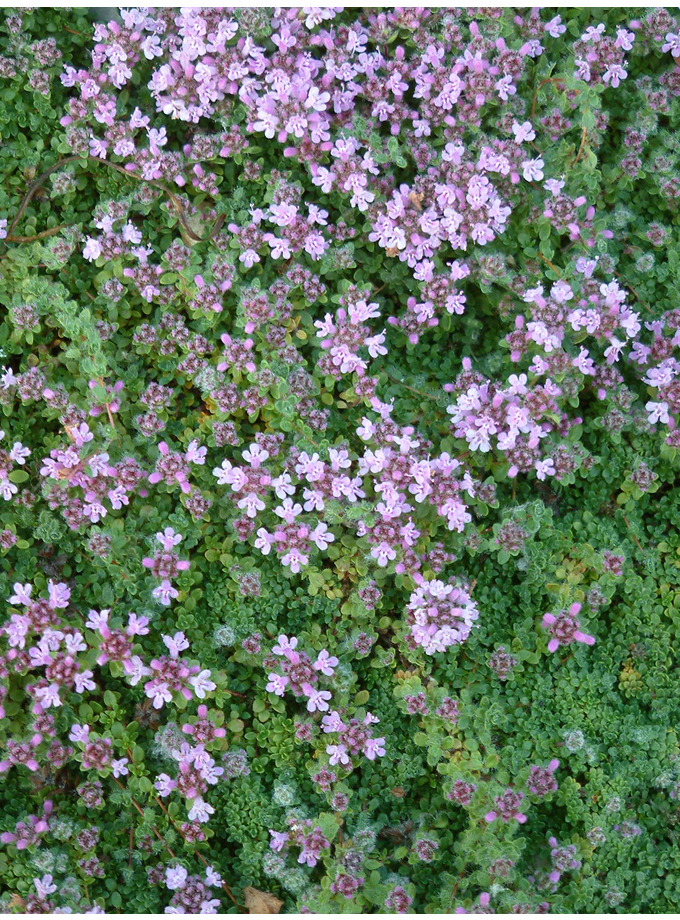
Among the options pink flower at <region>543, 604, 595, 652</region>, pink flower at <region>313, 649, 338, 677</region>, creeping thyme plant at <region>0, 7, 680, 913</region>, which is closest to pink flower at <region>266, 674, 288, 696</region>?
creeping thyme plant at <region>0, 7, 680, 913</region>

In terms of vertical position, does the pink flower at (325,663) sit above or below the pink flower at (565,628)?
above

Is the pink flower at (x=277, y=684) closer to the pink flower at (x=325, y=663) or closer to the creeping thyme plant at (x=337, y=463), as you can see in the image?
the creeping thyme plant at (x=337, y=463)

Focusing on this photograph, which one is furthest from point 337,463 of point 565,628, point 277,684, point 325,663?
point 565,628

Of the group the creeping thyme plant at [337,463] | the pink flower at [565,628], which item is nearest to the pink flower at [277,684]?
the creeping thyme plant at [337,463]

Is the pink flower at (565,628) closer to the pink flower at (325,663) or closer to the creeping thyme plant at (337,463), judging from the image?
the creeping thyme plant at (337,463)

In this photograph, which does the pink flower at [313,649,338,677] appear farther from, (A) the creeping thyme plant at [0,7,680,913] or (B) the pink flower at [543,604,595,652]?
(B) the pink flower at [543,604,595,652]

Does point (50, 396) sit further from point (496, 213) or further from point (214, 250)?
point (496, 213)

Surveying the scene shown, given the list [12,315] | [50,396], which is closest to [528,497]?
[50,396]

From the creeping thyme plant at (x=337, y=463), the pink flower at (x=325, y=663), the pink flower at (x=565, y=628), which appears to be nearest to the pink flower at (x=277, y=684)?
the creeping thyme plant at (x=337, y=463)
